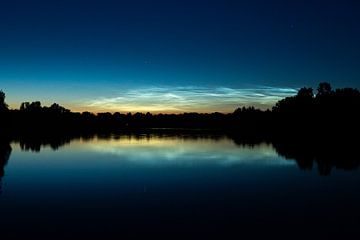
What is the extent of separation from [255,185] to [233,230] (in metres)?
12.7

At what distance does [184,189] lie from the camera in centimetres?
2814

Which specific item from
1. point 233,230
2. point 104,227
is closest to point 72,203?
point 104,227

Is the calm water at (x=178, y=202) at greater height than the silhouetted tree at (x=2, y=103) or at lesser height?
lesser

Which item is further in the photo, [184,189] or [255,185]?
[255,185]

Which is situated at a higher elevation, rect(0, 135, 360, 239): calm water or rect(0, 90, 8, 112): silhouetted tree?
rect(0, 90, 8, 112): silhouetted tree

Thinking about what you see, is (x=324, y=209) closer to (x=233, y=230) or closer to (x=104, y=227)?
(x=233, y=230)

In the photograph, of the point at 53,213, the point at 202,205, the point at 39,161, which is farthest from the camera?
the point at 39,161

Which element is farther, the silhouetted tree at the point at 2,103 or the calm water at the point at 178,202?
the silhouetted tree at the point at 2,103

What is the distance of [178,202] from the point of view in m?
23.6

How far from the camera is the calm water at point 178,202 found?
17781 millimetres

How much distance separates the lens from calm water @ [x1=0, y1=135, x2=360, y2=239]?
17.8m

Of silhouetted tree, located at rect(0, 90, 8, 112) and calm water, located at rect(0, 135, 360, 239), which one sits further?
silhouetted tree, located at rect(0, 90, 8, 112)

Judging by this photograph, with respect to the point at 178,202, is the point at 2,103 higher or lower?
higher

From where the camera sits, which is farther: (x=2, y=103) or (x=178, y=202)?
(x=2, y=103)
